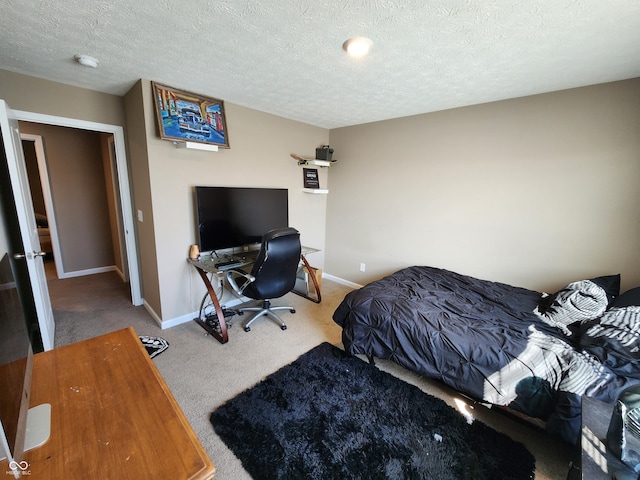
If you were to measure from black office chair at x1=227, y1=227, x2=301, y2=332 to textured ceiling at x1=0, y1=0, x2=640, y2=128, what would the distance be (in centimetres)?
136

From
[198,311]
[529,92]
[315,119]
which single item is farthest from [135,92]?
[529,92]

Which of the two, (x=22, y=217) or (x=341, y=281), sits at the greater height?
(x=22, y=217)

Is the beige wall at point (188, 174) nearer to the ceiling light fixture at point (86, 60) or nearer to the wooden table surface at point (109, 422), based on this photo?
the ceiling light fixture at point (86, 60)

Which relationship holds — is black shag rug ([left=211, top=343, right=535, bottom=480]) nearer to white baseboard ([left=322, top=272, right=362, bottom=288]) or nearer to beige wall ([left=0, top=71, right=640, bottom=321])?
beige wall ([left=0, top=71, right=640, bottom=321])

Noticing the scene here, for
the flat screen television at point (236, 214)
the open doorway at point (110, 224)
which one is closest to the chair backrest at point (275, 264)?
the flat screen television at point (236, 214)

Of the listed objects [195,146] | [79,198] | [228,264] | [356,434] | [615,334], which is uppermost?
[195,146]

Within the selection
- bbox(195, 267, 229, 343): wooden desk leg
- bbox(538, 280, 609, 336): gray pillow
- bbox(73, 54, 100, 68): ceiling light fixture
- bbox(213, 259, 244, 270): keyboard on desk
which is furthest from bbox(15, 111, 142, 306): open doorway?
bbox(538, 280, 609, 336): gray pillow

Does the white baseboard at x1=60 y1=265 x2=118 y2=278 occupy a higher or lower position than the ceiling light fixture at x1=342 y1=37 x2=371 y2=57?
lower

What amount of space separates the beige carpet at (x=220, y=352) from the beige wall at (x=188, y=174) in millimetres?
484

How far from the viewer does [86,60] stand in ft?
6.23

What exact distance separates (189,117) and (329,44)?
1.57m

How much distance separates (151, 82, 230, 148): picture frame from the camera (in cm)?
237

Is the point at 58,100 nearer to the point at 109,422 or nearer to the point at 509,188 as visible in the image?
the point at 109,422

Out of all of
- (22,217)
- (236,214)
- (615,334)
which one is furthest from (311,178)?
(615,334)
